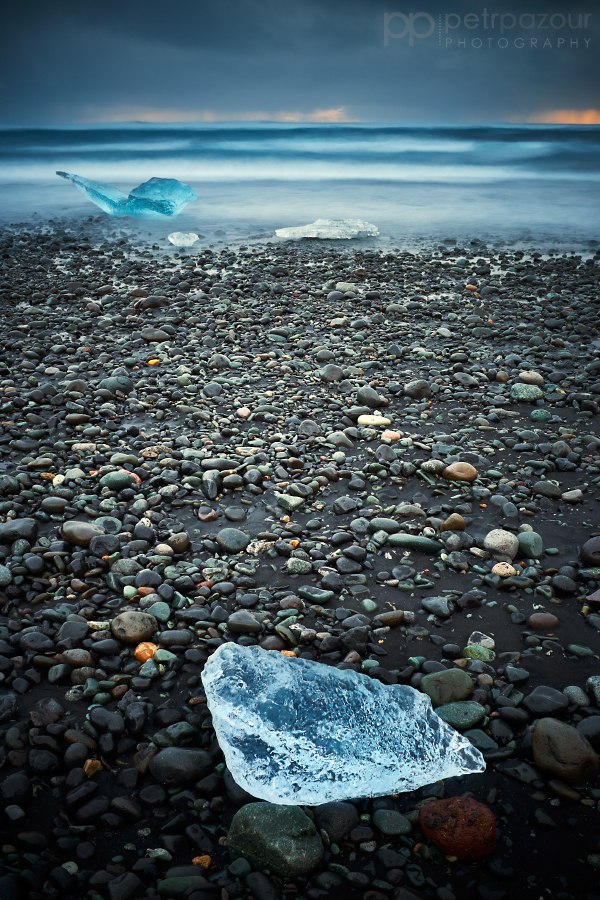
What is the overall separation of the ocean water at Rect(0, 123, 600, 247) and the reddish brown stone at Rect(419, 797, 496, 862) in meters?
8.71

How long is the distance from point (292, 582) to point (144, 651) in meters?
0.64

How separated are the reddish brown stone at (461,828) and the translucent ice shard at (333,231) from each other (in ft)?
28.6

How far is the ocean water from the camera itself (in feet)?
35.2

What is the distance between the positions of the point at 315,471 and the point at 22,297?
467 centimetres

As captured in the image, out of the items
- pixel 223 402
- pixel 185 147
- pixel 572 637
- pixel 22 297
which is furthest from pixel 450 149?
pixel 572 637

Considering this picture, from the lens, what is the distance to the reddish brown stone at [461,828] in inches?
53.2

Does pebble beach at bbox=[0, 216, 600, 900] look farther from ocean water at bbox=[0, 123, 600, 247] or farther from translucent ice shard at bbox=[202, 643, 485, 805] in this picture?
ocean water at bbox=[0, 123, 600, 247]

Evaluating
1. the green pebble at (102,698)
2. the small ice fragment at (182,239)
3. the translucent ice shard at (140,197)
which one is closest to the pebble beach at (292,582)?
the green pebble at (102,698)

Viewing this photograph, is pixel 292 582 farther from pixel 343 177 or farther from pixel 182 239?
pixel 343 177

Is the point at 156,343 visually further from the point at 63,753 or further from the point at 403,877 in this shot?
the point at 403,877

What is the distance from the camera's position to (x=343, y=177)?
19391 millimetres

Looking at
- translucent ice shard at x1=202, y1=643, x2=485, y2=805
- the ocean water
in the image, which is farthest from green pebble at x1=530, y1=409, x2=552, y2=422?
the ocean water

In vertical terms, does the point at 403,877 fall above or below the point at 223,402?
below

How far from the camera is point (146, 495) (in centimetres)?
282
